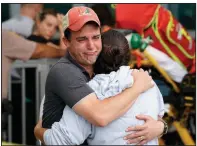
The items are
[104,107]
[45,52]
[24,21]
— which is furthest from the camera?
[24,21]

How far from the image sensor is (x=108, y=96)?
7.09 ft

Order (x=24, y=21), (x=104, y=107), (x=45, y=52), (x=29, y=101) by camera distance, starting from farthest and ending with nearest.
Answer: (x=29, y=101)
(x=24, y=21)
(x=45, y=52)
(x=104, y=107)

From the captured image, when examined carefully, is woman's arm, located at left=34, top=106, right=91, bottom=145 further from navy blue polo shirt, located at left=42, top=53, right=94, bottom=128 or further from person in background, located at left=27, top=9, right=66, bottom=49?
person in background, located at left=27, top=9, right=66, bottom=49

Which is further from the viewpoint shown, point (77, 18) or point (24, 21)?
point (24, 21)

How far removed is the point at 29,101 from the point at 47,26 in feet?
2.50

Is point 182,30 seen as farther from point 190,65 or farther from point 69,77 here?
point 69,77

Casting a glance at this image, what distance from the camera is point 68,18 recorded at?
7.22 ft

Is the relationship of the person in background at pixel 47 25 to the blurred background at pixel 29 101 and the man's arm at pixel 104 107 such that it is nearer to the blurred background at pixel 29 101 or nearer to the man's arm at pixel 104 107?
the blurred background at pixel 29 101

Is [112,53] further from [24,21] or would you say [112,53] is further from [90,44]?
[24,21]

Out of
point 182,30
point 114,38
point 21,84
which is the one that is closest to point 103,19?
point 182,30

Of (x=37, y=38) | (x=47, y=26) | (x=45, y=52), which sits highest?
(x=47, y=26)

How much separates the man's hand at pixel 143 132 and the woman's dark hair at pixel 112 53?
258 mm

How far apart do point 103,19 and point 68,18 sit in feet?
7.50

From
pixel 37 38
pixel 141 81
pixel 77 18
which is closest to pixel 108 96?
pixel 141 81
